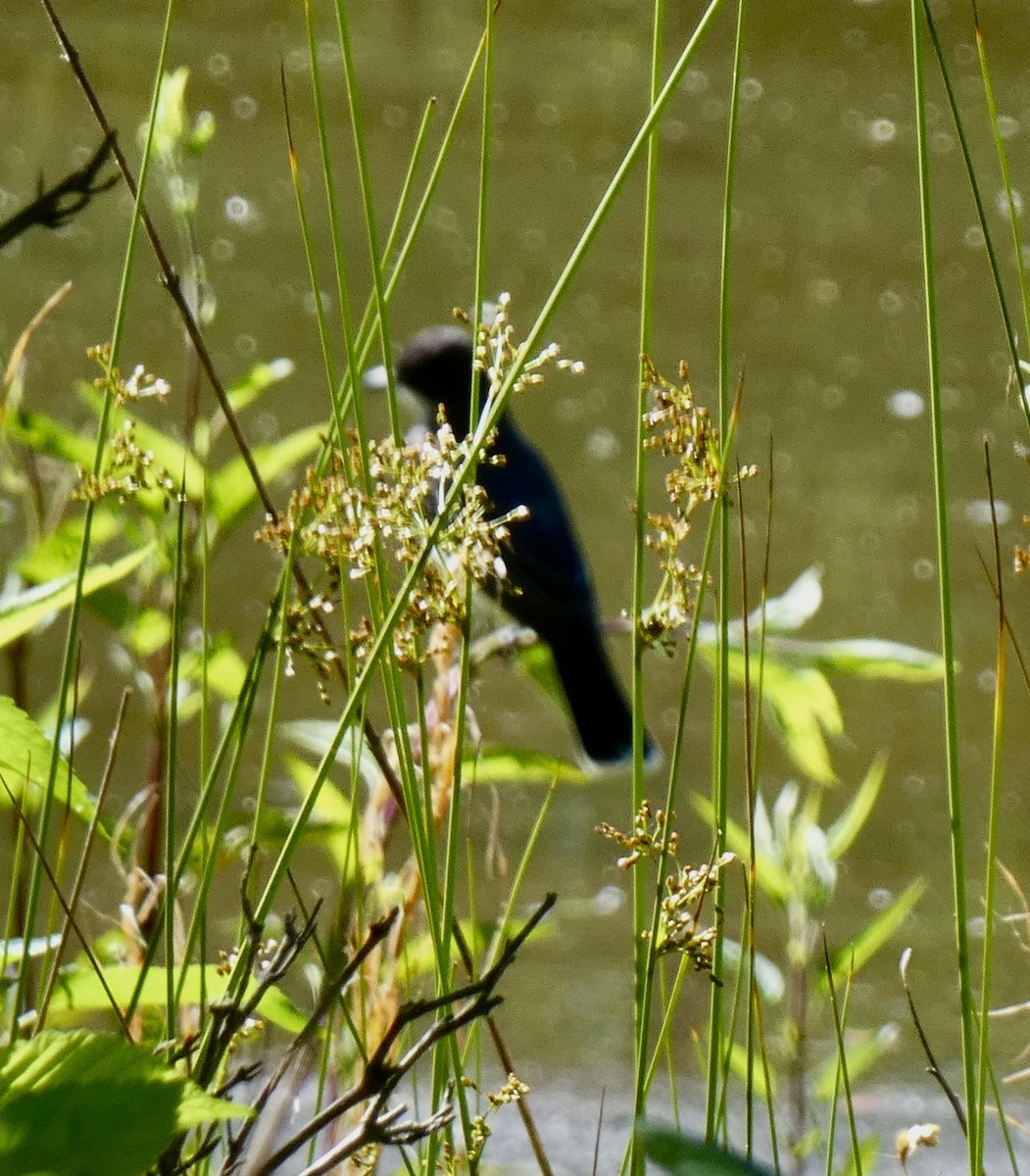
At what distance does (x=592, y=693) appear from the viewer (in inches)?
88.6

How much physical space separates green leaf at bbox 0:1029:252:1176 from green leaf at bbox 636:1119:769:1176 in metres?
0.08

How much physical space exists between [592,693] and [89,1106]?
1.98 m

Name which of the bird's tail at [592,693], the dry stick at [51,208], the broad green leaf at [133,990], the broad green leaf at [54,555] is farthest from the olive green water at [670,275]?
the dry stick at [51,208]

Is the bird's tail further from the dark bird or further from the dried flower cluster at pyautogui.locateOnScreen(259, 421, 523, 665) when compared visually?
the dried flower cluster at pyautogui.locateOnScreen(259, 421, 523, 665)

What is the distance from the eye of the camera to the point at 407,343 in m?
2.52

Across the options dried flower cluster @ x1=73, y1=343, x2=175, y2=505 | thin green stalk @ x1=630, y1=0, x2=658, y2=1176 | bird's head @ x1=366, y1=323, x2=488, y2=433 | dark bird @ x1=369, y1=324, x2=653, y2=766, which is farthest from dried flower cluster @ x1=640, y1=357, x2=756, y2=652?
bird's head @ x1=366, y1=323, x2=488, y2=433

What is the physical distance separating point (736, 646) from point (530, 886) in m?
1.28

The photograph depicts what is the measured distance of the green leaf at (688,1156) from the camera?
0.79ft

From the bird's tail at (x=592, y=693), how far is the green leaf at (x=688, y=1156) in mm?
1973

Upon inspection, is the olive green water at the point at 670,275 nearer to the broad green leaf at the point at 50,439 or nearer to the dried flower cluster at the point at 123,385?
the broad green leaf at the point at 50,439

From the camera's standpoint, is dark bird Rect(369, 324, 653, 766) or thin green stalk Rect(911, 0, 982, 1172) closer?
thin green stalk Rect(911, 0, 982, 1172)

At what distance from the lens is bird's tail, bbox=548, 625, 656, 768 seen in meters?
2.24

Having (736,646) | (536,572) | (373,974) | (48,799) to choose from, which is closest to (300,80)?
(536,572)

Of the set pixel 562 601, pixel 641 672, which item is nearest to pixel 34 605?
pixel 641 672
